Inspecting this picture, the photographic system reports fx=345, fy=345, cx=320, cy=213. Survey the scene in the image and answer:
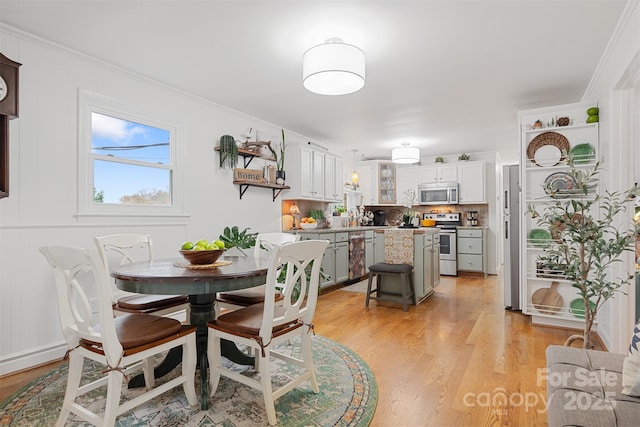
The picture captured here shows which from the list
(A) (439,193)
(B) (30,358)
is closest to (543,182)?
(A) (439,193)

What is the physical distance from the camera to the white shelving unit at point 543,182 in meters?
3.41

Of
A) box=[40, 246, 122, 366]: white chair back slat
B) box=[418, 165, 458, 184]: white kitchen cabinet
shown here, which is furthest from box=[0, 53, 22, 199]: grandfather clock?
box=[418, 165, 458, 184]: white kitchen cabinet

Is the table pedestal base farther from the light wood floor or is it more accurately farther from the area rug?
the light wood floor

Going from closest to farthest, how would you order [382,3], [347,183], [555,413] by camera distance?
[555,413] < [382,3] < [347,183]

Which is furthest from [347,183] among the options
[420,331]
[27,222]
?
[27,222]

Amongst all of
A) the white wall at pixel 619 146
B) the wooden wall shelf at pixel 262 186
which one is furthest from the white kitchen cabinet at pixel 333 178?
the white wall at pixel 619 146

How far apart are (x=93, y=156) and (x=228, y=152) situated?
1.44 m

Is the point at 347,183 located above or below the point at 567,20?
below

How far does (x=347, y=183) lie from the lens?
276 inches

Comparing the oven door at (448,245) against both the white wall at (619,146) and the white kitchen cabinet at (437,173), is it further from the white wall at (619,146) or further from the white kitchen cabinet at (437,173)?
the white wall at (619,146)

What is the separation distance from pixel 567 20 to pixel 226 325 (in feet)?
9.77

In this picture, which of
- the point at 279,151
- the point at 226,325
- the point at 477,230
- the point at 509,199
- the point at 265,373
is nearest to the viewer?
the point at 265,373

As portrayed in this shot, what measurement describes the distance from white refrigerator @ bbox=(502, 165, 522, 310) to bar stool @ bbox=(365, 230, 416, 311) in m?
1.11

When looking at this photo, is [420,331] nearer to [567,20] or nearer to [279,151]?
[567,20]
